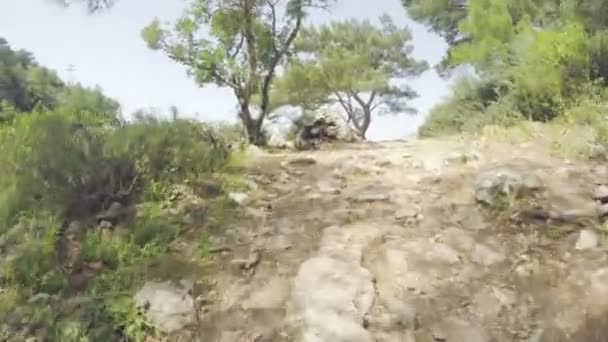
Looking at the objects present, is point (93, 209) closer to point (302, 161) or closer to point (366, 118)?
point (302, 161)

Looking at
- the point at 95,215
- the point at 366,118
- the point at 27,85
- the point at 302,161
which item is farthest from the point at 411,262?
the point at 366,118

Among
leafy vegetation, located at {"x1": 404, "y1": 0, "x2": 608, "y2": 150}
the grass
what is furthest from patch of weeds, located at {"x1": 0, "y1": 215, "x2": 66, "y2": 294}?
leafy vegetation, located at {"x1": 404, "y1": 0, "x2": 608, "y2": 150}

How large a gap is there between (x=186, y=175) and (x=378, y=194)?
1.27 meters

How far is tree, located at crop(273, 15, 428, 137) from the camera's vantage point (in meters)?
16.5

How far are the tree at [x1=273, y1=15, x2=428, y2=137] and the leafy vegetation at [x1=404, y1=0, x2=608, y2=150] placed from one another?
5.90 meters

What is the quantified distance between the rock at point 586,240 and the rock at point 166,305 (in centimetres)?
209

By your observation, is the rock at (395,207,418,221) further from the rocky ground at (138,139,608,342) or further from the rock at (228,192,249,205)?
the rock at (228,192,249,205)

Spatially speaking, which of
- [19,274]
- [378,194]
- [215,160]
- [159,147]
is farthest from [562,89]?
[19,274]

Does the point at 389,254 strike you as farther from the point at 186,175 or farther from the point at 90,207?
the point at 90,207

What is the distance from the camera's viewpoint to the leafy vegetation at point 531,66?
257 inches

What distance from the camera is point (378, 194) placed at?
4262 mm

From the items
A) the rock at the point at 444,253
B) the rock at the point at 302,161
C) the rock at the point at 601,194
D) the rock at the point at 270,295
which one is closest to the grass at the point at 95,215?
the rock at the point at 270,295

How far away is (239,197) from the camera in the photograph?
412 cm

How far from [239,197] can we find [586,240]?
2073 mm
